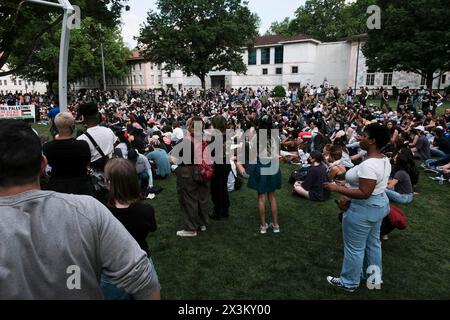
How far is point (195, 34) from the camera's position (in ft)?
131

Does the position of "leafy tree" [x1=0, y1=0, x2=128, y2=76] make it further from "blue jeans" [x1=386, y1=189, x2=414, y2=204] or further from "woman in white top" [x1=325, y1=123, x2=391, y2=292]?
"blue jeans" [x1=386, y1=189, x2=414, y2=204]

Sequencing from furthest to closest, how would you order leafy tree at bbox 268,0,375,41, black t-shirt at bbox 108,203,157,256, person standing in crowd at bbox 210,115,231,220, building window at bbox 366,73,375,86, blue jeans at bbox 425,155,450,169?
1. leafy tree at bbox 268,0,375,41
2. building window at bbox 366,73,375,86
3. blue jeans at bbox 425,155,450,169
4. person standing in crowd at bbox 210,115,231,220
5. black t-shirt at bbox 108,203,157,256

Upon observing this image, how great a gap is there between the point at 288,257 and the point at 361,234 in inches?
59.0

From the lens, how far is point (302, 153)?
11133mm

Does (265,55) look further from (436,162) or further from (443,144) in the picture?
(436,162)

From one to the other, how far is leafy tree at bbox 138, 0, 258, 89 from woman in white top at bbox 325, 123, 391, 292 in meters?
39.3

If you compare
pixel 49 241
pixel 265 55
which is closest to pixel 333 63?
pixel 265 55

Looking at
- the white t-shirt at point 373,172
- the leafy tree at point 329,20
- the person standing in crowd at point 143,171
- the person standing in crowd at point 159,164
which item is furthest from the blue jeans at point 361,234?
the leafy tree at point 329,20

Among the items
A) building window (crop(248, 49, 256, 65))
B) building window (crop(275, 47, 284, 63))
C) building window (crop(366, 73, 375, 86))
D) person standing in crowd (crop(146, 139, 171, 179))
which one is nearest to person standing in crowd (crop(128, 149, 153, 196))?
person standing in crowd (crop(146, 139, 171, 179))

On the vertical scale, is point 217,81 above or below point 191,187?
above

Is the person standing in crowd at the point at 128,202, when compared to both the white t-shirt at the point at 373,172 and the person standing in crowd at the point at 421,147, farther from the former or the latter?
the person standing in crowd at the point at 421,147

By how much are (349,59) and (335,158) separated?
44904mm

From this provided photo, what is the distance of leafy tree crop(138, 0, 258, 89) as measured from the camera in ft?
133
